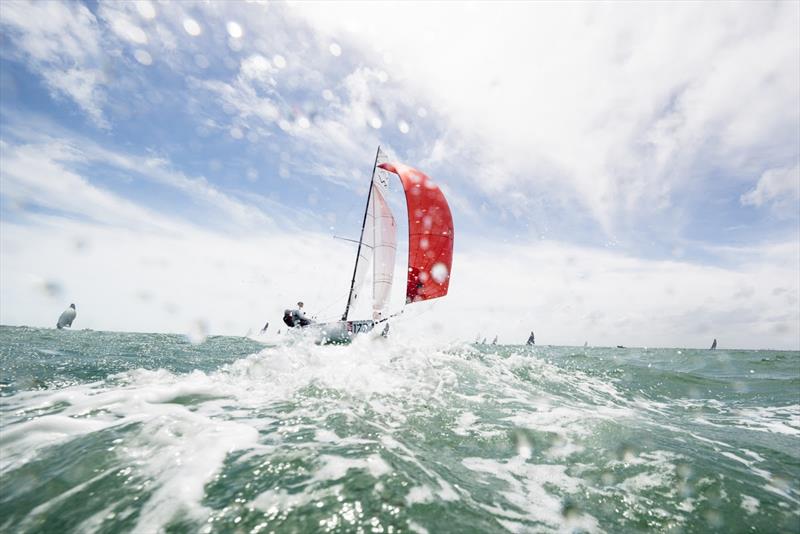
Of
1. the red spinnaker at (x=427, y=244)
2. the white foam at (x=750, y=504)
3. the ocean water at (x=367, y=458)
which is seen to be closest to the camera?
the ocean water at (x=367, y=458)

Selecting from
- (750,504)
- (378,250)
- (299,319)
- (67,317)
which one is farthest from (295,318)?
(750,504)

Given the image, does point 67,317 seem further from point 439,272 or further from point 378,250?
point 439,272

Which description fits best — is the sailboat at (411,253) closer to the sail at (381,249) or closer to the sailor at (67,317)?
the sail at (381,249)

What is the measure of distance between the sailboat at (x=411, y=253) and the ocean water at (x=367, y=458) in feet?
47.0

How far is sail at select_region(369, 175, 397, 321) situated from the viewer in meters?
26.1

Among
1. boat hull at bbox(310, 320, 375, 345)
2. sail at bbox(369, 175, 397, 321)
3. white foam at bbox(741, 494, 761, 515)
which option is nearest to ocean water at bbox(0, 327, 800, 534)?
white foam at bbox(741, 494, 761, 515)

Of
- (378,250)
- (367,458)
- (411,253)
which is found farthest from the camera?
(378,250)

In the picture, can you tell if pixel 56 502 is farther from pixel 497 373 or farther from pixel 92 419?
pixel 497 373

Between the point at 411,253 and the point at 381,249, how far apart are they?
5460 mm

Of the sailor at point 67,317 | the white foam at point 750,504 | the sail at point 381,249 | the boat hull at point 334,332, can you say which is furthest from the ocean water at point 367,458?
the sailor at point 67,317

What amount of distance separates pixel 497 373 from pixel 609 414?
3.46 meters

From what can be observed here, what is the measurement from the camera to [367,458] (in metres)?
3.38

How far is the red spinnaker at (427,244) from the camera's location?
2130cm

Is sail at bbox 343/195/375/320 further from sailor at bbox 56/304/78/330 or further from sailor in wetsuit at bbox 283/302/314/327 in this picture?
sailor at bbox 56/304/78/330
